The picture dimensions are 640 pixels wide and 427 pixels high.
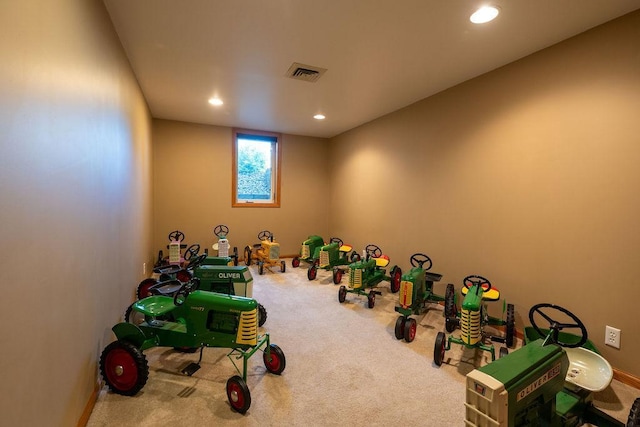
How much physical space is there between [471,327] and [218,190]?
514 centimetres

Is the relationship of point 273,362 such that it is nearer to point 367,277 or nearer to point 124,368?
point 124,368

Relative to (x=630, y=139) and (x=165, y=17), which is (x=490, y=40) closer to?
(x=630, y=139)

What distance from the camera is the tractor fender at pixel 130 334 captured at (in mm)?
2156

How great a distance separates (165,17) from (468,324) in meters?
3.57

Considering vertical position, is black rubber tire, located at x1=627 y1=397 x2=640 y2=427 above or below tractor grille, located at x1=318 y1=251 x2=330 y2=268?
below

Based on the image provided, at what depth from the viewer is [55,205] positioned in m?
1.47

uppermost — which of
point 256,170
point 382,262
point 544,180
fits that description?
point 256,170

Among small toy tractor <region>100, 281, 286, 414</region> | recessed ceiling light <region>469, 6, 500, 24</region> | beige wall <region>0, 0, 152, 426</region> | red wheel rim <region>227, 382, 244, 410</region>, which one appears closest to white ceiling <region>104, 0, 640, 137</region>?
recessed ceiling light <region>469, 6, 500, 24</region>

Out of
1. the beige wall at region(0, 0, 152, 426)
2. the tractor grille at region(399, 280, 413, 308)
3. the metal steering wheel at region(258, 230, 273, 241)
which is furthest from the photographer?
the metal steering wheel at region(258, 230, 273, 241)

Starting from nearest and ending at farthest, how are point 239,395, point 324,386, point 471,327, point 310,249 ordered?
point 239,395 < point 324,386 < point 471,327 < point 310,249

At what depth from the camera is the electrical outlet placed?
94.6 inches

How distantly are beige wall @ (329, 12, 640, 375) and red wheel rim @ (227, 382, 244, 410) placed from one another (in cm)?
285

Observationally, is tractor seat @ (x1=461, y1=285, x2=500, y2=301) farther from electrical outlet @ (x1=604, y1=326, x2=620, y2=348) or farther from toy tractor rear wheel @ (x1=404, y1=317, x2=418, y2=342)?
electrical outlet @ (x1=604, y1=326, x2=620, y2=348)

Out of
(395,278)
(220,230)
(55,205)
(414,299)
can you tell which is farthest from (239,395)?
(220,230)
